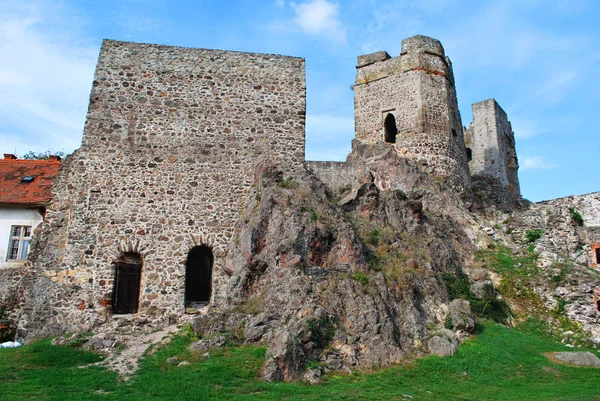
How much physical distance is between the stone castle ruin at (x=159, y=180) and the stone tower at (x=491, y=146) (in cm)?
1814

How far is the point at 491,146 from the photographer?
35250 millimetres

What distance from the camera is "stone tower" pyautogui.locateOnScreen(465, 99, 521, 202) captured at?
34844 millimetres

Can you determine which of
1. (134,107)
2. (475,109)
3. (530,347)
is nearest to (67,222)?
(134,107)

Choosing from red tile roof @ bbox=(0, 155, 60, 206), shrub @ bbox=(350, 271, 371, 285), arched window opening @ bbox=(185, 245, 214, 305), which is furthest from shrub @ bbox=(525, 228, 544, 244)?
red tile roof @ bbox=(0, 155, 60, 206)

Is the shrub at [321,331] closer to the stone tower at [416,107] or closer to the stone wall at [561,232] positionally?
the stone wall at [561,232]

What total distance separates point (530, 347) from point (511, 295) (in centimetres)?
330

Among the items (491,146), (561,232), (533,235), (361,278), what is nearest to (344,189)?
(361,278)

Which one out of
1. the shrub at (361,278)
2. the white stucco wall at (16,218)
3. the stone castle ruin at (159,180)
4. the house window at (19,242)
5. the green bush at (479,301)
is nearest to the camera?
the shrub at (361,278)

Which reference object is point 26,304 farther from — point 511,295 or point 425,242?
point 511,295

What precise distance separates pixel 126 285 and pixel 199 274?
2.63m

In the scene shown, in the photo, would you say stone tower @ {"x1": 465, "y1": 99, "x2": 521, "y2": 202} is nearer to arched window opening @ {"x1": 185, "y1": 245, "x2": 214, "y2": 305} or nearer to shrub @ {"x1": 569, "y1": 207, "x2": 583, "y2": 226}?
shrub @ {"x1": 569, "y1": 207, "x2": 583, "y2": 226}

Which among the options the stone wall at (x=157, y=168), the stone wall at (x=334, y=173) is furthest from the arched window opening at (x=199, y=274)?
the stone wall at (x=334, y=173)

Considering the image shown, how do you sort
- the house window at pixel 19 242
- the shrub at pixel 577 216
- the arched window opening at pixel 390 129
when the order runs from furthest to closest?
the shrub at pixel 577 216, the arched window opening at pixel 390 129, the house window at pixel 19 242

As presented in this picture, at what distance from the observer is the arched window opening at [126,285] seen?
16.6 meters
